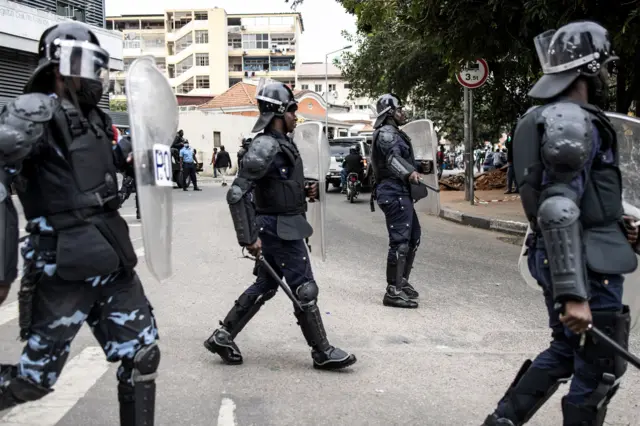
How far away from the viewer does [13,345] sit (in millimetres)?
4832

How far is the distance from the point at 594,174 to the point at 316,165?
2.90 meters

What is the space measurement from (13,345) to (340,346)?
2.31 metres

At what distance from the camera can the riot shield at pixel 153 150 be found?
2.81 meters

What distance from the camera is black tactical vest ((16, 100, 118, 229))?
264 centimetres

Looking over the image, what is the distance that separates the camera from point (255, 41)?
7912 cm

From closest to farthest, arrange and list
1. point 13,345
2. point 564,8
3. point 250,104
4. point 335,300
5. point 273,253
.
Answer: point 273,253
point 13,345
point 335,300
point 564,8
point 250,104

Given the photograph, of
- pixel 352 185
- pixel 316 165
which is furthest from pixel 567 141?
pixel 352 185

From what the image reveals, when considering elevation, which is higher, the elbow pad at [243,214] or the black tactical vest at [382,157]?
the black tactical vest at [382,157]

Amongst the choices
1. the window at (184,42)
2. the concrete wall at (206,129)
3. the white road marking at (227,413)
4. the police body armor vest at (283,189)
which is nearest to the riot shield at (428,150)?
the police body armor vest at (283,189)

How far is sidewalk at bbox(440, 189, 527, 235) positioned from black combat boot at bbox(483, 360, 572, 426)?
8315 millimetres

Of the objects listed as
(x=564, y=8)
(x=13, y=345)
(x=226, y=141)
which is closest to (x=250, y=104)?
(x=226, y=141)

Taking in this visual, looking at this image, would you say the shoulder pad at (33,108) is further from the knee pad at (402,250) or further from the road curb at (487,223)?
the road curb at (487,223)

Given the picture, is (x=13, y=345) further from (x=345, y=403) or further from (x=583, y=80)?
(x=583, y=80)

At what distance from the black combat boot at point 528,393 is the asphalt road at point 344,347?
73 centimetres
